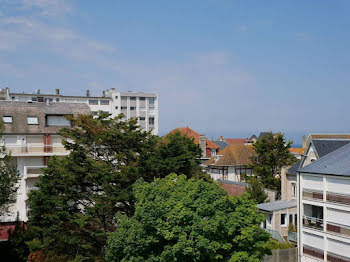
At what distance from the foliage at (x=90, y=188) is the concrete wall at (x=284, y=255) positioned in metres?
8.25

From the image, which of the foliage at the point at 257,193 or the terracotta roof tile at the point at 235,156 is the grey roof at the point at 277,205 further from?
the terracotta roof tile at the point at 235,156

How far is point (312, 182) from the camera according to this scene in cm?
2709

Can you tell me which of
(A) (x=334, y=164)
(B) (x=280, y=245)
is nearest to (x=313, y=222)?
(B) (x=280, y=245)

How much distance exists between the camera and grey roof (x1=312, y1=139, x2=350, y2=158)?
97.9 ft

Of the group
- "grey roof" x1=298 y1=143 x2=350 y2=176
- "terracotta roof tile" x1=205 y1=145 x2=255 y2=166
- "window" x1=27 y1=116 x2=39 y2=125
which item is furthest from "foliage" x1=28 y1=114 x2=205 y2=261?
"terracotta roof tile" x1=205 y1=145 x2=255 y2=166

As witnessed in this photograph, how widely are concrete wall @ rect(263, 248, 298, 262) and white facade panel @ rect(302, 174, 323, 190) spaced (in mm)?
4652

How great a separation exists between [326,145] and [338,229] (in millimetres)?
7566

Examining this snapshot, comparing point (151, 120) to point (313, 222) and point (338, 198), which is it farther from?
point (338, 198)

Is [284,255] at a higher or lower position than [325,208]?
lower

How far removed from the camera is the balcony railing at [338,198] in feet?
79.6

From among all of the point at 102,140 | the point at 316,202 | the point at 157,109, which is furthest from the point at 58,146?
the point at 157,109

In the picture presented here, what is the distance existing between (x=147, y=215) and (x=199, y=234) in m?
2.49

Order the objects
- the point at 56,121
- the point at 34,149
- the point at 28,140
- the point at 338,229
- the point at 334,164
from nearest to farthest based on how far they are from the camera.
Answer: the point at 338,229 → the point at 334,164 → the point at 34,149 → the point at 28,140 → the point at 56,121

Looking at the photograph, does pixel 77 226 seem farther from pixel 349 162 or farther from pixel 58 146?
pixel 349 162
